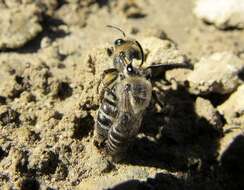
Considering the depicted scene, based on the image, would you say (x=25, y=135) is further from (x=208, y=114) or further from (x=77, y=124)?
(x=208, y=114)

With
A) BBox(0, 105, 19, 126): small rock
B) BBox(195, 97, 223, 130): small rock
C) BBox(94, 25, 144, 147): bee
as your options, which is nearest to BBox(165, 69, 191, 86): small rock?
BBox(195, 97, 223, 130): small rock

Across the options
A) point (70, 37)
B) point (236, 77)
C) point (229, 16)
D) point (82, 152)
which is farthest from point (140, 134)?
point (229, 16)

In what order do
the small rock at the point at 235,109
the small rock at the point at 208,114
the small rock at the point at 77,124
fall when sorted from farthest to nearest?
the small rock at the point at 235,109
the small rock at the point at 208,114
the small rock at the point at 77,124

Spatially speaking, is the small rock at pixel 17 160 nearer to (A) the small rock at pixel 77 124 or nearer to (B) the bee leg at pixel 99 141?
(A) the small rock at pixel 77 124

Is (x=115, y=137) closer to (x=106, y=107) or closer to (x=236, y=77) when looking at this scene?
(x=106, y=107)

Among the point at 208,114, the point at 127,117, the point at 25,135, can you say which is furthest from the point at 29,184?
the point at 208,114

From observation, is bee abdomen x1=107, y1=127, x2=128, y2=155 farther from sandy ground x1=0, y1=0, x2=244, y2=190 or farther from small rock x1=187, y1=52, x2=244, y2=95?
small rock x1=187, y1=52, x2=244, y2=95

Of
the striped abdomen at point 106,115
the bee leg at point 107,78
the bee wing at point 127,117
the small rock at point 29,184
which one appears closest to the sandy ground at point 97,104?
the small rock at point 29,184
